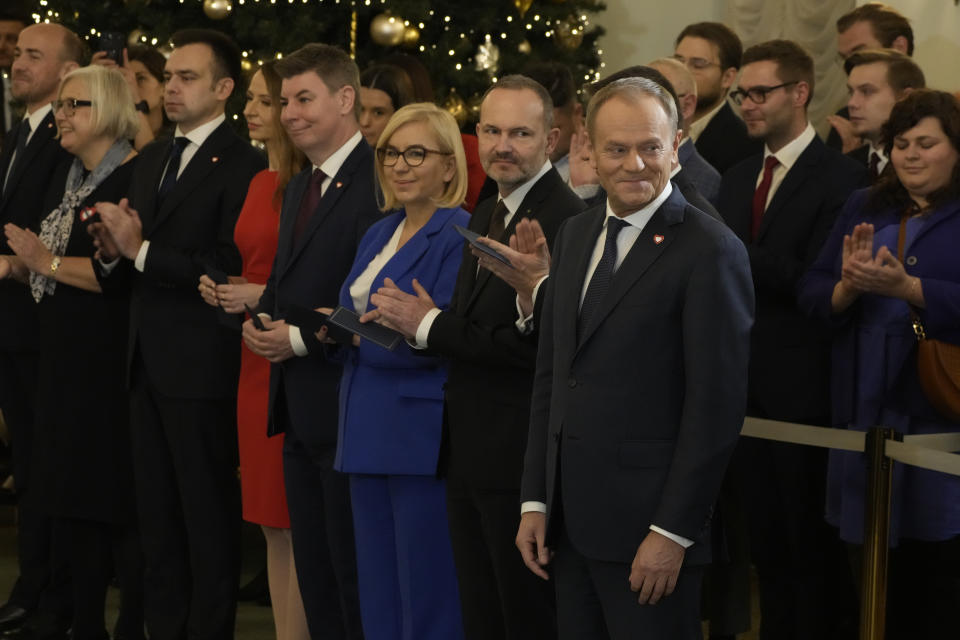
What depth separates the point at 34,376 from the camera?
209 inches

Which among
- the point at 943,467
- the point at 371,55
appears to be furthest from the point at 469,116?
the point at 943,467

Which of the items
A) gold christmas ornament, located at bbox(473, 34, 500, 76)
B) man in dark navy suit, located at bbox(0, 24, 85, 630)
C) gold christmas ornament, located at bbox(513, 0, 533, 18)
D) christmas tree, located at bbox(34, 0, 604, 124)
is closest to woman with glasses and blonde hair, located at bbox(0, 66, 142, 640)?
man in dark navy suit, located at bbox(0, 24, 85, 630)

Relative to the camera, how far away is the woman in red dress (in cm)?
427

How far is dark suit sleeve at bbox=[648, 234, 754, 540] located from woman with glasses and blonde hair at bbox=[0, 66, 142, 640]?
8.47ft

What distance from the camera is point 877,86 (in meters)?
4.48

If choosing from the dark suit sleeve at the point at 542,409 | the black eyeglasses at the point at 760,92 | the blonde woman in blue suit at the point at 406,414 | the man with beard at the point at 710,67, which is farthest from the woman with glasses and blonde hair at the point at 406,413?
the man with beard at the point at 710,67

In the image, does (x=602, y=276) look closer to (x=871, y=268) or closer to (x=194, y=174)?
(x=871, y=268)

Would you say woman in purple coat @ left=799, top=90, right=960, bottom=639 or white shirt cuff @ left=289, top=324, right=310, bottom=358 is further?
white shirt cuff @ left=289, top=324, right=310, bottom=358

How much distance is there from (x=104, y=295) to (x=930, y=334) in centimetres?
264

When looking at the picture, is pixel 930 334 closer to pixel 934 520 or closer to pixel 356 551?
pixel 934 520

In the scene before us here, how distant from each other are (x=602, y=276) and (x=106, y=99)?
2580mm

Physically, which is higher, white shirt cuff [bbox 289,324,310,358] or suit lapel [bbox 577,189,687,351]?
suit lapel [bbox 577,189,687,351]

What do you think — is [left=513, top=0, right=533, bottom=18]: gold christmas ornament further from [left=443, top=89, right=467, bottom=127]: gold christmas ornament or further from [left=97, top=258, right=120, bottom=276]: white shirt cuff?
[left=97, top=258, right=120, bottom=276]: white shirt cuff

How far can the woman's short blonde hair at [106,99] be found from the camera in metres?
4.78
